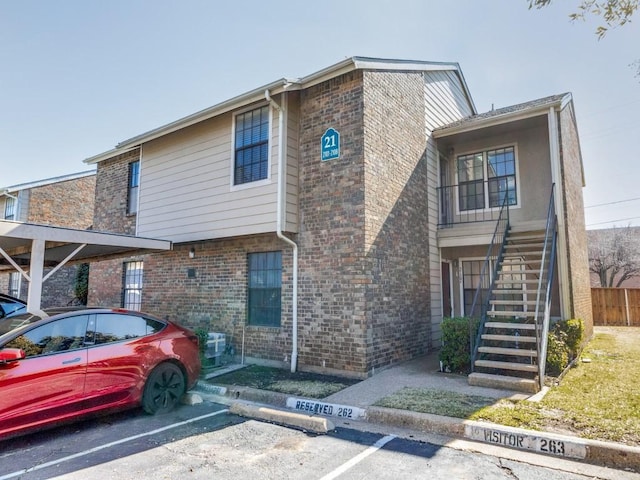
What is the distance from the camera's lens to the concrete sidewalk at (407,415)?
4.24 m

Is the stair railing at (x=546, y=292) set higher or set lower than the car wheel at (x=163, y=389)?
higher

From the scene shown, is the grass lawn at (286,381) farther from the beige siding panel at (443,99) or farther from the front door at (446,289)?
the beige siding panel at (443,99)

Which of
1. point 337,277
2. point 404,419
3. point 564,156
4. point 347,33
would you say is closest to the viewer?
point 404,419

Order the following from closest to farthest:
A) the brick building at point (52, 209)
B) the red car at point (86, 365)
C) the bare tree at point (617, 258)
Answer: the red car at point (86, 365)
the brick building at point (52, 209)
the bare tree at point (617, 258)

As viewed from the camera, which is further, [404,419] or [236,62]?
[236,62]

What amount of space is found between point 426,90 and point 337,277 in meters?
6.24

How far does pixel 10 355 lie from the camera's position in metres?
4.56

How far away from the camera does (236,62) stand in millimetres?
9961

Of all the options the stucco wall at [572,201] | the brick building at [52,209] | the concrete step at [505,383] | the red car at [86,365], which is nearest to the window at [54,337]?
the red car at [86,365]

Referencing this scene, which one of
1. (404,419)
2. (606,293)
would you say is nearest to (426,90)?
(404,419)

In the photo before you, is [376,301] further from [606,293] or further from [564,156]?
[606,293]

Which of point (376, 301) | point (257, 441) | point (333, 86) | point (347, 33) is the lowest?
point (257, 441)

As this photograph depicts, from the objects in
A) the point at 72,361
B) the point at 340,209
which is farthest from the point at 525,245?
the point at 72,361

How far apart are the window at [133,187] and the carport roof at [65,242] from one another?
2.22m
